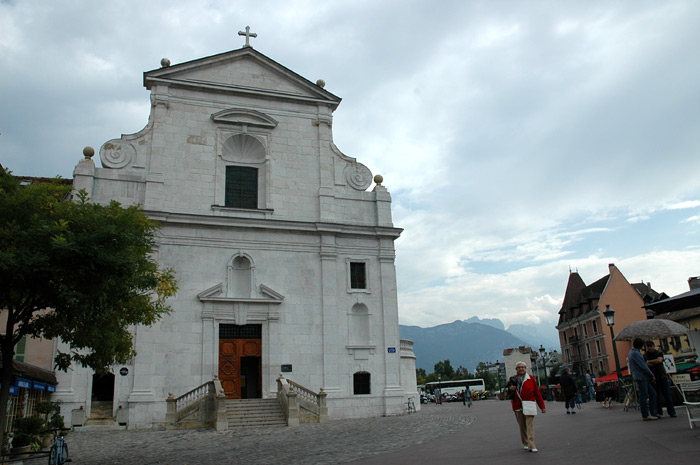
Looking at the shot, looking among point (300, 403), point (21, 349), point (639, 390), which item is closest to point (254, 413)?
point (300, 403)

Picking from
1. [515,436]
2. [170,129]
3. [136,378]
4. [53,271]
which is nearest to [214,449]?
[53,271]

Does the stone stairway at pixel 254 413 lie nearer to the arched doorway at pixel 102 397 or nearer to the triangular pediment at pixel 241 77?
the arched doorway at pixel 102 397

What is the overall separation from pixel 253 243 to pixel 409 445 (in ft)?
51.9

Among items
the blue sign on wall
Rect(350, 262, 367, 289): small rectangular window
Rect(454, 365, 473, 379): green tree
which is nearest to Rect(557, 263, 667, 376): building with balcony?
Rect(350, 262, 367, 289): small rectangular window

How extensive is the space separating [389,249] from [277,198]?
6.34 m

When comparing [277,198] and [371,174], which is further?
[371,174]

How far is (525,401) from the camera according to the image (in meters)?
10.5

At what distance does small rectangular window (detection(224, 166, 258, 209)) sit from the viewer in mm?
28703

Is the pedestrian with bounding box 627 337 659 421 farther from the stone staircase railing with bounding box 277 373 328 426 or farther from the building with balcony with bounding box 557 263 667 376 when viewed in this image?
the building with balcony with bounding box 557 263 667 376

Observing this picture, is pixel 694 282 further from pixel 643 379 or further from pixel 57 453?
pixel 57 453

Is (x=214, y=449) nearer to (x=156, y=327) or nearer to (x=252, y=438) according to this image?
(x=252, y=438)

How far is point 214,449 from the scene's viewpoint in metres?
15.3

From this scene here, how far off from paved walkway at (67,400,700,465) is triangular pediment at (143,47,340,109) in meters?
17.0

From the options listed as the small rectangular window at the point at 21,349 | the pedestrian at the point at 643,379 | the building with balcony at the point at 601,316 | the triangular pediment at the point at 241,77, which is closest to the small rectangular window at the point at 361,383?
the small rectangular window at the point at 21,349
